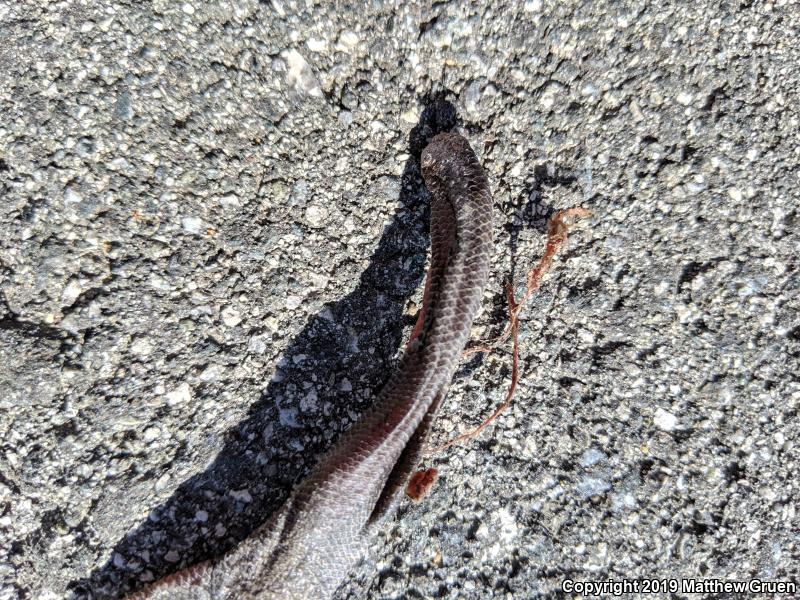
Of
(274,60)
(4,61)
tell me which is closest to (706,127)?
(274,60)

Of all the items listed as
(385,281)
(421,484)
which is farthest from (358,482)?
(385,281)

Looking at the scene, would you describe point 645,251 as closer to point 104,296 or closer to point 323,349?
point 323,349

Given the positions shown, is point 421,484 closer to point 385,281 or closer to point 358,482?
point 358,482

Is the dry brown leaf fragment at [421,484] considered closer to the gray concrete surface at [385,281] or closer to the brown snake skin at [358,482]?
the brown snake skin at [358,482]

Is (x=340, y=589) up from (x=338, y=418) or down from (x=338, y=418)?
down

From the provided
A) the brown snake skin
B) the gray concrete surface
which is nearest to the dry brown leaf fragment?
the brown snake skin

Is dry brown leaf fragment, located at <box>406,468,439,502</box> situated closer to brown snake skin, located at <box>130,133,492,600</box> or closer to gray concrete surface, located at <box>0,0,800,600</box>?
brown snake skin, located at <box>130,133,492,600</box>

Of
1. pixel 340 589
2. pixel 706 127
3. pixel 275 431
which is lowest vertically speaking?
pixel 340 589
